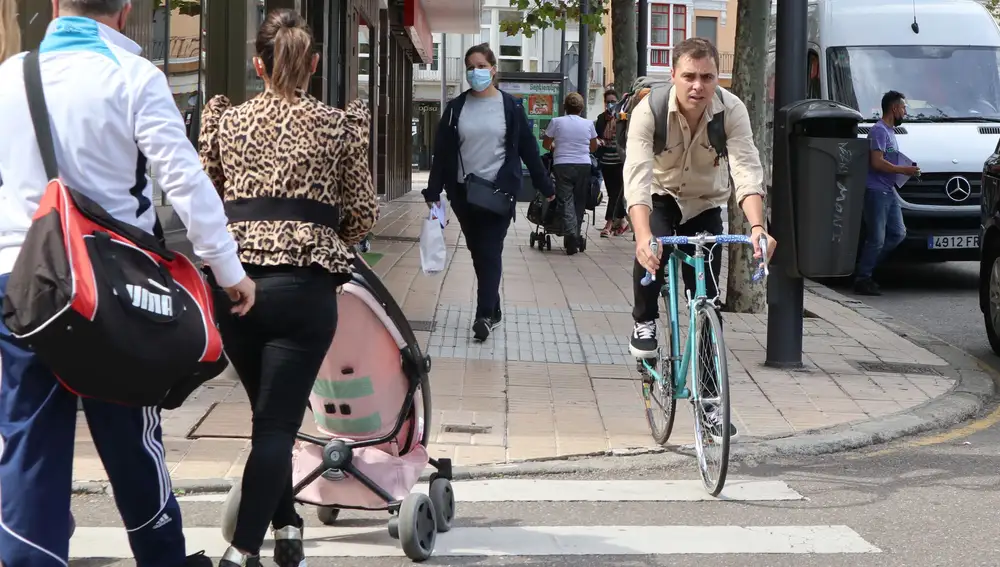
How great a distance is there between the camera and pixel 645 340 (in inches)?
254

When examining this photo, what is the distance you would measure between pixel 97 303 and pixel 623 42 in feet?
59.9

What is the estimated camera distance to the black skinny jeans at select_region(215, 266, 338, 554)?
13.1 feet

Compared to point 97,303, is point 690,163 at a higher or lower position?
higher

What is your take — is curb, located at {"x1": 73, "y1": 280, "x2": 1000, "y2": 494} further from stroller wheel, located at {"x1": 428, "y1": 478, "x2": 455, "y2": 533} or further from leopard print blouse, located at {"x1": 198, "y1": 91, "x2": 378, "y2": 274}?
leopard print blouse, located at {"x1": 198, "y1": 91, "x2": 378, "y2": 274}

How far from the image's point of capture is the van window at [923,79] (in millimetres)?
14828

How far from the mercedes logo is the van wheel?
3.79 metres

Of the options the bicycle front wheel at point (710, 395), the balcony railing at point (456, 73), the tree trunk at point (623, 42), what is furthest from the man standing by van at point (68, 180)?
the balcony railing at point (456, 73)

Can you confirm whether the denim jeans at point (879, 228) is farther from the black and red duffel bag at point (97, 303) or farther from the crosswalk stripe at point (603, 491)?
the black and red duffel bag at point (97, 303)

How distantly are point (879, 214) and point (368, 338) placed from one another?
385 inches

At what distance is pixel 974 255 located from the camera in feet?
45.7

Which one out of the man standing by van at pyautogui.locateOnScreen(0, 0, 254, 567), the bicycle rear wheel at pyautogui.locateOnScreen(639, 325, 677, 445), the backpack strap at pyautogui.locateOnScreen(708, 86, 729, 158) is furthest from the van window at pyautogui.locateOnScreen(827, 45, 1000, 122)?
the man standing by van at pyautogui.locateOnScreen(0, 0, 254, 567)

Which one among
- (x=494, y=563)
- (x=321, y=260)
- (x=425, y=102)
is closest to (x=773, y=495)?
(x=494, y=563)

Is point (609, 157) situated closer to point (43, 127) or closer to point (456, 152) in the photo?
point (456, 152)

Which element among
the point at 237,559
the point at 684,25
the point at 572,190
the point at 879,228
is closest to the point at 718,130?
the point at 237,559
